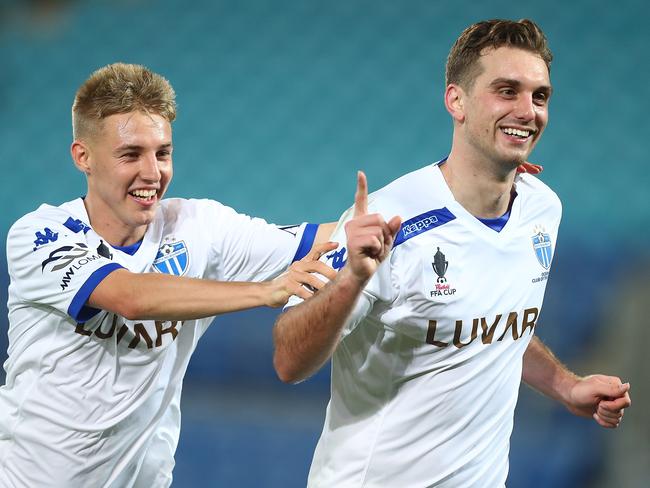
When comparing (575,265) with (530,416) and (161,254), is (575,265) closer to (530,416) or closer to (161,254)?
(530,416)

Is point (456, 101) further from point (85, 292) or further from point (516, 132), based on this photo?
point (85, 292)

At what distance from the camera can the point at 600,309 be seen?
5.10m

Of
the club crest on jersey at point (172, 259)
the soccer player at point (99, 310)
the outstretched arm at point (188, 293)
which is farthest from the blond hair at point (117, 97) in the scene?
the outstretched arm at point (188, 293)

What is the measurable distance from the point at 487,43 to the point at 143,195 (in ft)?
3.48

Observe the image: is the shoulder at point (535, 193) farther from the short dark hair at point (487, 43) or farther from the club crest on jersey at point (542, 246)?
the short dark hair at point (487, 43)

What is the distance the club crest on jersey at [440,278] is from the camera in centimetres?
247

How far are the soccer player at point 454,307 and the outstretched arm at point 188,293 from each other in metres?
0.10

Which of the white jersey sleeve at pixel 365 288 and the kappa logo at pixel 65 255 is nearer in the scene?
the white jersey sleeve at pixel 365 288

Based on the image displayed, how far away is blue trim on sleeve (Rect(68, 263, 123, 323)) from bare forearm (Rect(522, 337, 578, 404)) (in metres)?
1.31

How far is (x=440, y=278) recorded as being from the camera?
8.15ft

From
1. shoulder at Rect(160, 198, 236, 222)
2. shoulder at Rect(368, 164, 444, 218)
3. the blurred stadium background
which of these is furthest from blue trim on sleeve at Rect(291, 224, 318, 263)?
the blurred stadium background

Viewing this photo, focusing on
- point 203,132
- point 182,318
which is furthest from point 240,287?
point 203,132

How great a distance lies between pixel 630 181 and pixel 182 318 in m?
4.65

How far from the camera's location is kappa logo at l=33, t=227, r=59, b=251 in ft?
8.99
